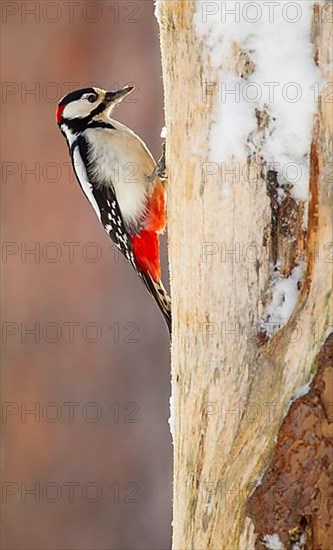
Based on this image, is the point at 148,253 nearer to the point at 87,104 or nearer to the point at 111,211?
the point at 111,211

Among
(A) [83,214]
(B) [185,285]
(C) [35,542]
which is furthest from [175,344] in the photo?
(C) [35,542]

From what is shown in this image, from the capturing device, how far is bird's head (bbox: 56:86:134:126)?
3170 millimetres

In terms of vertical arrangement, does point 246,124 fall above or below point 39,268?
above

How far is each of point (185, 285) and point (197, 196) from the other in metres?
0.20

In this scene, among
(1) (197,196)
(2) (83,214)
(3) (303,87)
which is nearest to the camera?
(3) (303,87)

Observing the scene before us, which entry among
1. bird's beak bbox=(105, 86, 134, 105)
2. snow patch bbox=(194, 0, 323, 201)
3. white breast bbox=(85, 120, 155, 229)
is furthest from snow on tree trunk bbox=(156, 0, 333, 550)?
bird's beak bbox=(105, 86, 134, 105)

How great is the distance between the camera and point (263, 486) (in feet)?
6.68

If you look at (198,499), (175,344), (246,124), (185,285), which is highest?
(246,124)

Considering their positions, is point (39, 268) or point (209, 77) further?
point (39, 268)

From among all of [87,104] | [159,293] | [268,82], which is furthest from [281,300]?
[87,104]

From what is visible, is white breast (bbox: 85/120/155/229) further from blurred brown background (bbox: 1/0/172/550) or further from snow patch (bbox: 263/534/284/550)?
blurred brown background (bbox: 1/0/172/550)

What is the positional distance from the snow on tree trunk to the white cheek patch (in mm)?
1016

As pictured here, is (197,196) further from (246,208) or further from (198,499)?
(198,499)

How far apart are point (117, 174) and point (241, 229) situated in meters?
1.21
